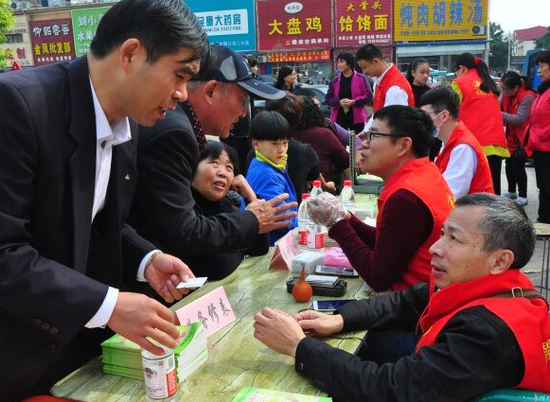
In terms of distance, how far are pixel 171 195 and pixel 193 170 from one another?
17 cm

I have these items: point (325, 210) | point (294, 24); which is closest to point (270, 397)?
point (325, 210)

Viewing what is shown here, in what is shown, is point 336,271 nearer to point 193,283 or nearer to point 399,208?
point 399,208

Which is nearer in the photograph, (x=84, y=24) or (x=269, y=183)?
(x=269, y=183)

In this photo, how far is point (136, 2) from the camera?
4.28 feet

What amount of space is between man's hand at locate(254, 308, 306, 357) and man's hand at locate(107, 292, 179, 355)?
402 mm

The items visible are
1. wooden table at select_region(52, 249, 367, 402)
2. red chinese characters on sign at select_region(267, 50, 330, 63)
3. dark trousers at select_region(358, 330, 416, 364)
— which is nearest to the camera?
wooden table at select_region(52, 249, 367, 402)

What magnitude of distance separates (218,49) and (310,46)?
60.9 feet

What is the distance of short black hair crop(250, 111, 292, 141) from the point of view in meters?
3.28

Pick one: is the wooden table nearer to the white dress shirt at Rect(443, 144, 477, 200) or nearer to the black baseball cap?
the black baseball cap

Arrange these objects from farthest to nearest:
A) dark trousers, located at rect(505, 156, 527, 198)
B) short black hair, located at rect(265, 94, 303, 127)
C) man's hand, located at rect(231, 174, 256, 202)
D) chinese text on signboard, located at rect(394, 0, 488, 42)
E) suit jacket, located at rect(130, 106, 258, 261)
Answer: chinese text on signboard, located at rect(394, 0, 488, 42)
dark trousers, located at rect(505, 156, 527, 198)
short black hair, located at rect(265, 94, 303, 127)
man's hand, located at rect(231, 174, 256, 202)
suit jacket, located at rect(130, 106, 258, 261)

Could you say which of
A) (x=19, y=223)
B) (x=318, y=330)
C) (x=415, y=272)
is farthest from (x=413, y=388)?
(x=19, y=223)

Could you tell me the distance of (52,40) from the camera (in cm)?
2398

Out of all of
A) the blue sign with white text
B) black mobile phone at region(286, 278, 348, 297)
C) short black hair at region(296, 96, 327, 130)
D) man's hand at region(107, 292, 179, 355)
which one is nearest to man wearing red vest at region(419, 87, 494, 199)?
short black hair at region(296, 96, 327, 130)

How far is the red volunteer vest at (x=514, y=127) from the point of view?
6.43m
